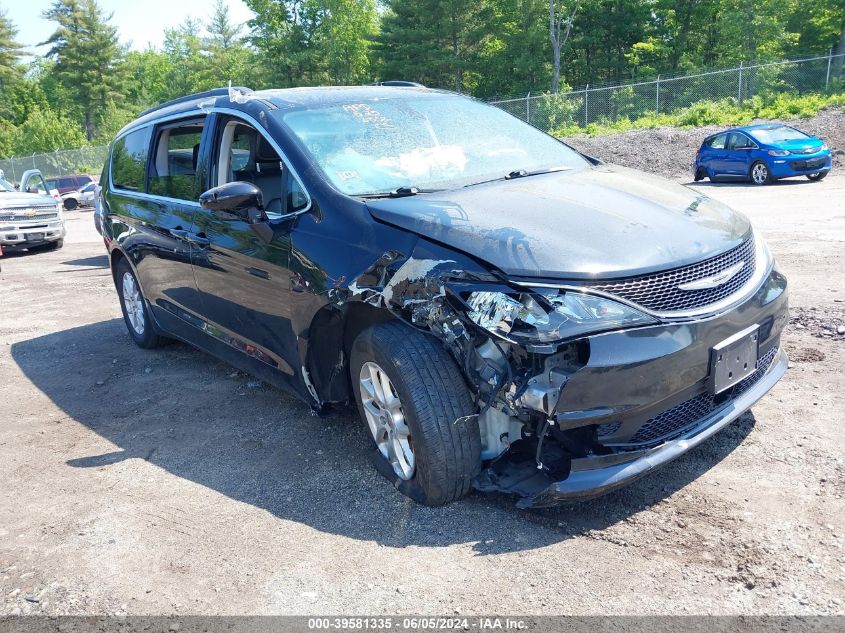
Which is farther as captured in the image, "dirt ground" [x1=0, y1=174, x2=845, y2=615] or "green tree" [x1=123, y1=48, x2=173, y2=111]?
"green tree" [x1=123, y1=48, x2=173, y2=111]

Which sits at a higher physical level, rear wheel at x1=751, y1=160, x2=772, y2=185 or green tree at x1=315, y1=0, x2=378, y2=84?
green tree at x1=315, y1=0, x2=378, y2=84

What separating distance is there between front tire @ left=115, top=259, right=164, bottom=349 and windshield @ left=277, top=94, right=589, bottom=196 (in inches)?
110

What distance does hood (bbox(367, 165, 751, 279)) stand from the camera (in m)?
2.94

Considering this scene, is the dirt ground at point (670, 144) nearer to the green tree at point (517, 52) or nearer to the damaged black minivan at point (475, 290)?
the damaged black minivan at point (475, 290)

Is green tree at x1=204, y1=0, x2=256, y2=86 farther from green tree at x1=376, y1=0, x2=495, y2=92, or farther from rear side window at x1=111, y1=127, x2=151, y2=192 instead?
rear side window at x1=111, y1=127, x2=151, y2=192

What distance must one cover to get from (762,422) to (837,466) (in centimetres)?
54

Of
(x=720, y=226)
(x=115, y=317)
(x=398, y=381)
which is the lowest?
(x=115, y=317)

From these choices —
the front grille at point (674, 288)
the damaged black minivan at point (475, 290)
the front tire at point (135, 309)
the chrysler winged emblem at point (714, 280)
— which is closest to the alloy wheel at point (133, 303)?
the front tire at point (135, 309)

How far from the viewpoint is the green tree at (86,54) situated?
6244 centimetres

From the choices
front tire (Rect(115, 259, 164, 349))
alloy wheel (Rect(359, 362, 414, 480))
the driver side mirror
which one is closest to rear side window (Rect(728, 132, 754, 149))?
front tire (Rect(115, 259, 164, 349))

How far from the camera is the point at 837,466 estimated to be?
135 inches

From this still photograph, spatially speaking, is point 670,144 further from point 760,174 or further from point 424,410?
point 424,410

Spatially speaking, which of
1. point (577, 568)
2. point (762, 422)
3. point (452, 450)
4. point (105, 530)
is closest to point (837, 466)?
point (762, 422)

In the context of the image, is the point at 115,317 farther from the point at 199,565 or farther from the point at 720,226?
the point at 720,226
